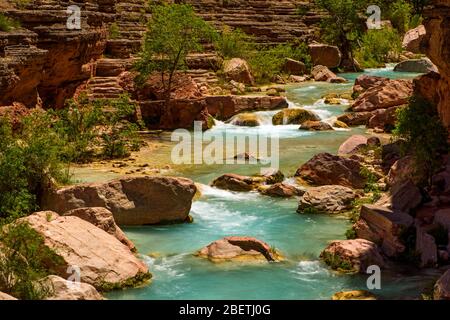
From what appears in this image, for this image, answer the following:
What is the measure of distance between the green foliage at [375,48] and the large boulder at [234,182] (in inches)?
1020

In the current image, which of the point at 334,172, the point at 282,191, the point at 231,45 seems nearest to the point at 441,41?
the point at 334,172

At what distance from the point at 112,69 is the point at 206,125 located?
229 inches

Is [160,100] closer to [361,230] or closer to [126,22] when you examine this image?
[126,22]

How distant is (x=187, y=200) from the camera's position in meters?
15.8

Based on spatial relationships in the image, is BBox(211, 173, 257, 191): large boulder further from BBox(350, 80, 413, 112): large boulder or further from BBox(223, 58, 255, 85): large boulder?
BBox(223, 58, 255, 85): large boulder

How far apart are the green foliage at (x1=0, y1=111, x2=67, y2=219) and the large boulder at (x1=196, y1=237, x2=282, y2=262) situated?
12.9ft

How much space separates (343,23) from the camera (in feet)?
136

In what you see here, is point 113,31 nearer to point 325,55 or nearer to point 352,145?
point 325,55

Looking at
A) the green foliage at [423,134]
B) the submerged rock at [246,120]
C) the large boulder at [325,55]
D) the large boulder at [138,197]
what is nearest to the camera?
the large boulder at [138,197]

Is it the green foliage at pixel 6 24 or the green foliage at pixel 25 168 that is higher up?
the green foliage at pixel 6 24

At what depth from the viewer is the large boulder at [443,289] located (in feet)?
34.2

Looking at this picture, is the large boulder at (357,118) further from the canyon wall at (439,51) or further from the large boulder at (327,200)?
the large boulder at (327,200)

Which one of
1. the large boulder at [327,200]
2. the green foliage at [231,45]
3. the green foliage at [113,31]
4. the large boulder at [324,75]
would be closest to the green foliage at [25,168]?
the large boulder at [327,200]

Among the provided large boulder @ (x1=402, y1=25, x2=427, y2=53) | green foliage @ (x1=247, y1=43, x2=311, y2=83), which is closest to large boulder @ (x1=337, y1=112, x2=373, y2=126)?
green foliage @ (x1=247, y1=43, x2=311, y2=83)
